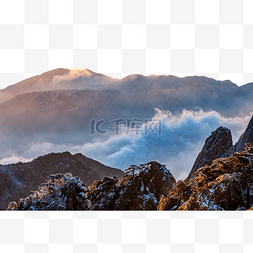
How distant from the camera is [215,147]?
44000mm

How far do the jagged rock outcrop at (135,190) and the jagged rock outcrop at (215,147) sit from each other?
2210 centimetres

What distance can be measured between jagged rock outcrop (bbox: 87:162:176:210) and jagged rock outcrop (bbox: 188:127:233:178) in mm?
22100

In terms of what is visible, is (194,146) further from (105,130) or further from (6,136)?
(6,136)

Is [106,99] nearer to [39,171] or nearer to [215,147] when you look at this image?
[215,147]

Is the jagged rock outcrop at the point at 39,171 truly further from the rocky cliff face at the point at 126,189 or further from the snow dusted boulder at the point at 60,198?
the snow dusted boulder at the point at 60,198

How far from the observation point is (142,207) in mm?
20266

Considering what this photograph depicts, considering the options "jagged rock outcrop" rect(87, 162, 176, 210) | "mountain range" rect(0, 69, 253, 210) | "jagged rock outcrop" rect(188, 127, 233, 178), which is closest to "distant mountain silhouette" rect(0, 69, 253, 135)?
"mountain range" rect(0, 69, 253, 210)

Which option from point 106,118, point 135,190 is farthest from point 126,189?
point 106,118

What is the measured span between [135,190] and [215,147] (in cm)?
2753

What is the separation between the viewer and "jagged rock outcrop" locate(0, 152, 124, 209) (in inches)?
3066

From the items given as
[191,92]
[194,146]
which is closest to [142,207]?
[194,146]

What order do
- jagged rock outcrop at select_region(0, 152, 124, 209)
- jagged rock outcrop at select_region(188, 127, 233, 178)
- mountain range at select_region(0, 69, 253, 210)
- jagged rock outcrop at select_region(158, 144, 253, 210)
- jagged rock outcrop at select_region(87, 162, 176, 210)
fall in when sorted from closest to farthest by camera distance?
jagged rock outcrop at select_region(158, 144, 253, 210) → jagged rock outcrop at select_region(87, 162, 176, 210) → jagged rock outcrop at select_region(188, 127, 233, 178) → mountain range at select_region(0, 69, 253, 210) → jagged rock outcrop at select_region(0, 152, 124, 209)

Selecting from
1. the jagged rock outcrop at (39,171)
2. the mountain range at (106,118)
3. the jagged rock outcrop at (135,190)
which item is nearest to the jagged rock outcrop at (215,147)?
the mountain range at (106,118)

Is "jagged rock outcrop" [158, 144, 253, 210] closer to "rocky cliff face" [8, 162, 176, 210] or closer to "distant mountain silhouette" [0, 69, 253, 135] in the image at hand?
"rocky cliff face" [8, 162, 176, 210]
